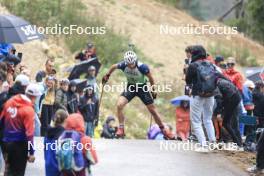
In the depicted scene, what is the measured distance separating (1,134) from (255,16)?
2994 cm

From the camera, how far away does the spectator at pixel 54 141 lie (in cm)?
1023

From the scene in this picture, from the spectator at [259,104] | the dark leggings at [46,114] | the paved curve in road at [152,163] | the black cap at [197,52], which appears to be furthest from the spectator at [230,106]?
the dark leggings at [46,114]

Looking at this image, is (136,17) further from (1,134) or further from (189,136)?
(1,134)

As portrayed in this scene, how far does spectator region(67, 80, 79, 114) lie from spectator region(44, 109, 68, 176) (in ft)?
21.1

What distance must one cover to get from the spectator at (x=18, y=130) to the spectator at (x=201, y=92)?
404 centimetres

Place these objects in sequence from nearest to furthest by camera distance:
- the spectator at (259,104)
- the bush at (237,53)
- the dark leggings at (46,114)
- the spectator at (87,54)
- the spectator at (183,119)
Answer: the spectator at (259,104) < the dark leggings at (46,114) < the spectator at (183,119) < the spectator at (87,54) < the bush at (237,53)

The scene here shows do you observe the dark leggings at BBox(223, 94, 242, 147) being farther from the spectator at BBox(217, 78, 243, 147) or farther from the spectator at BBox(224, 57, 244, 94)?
the spectator at BBox(224, 57, 244, 94)

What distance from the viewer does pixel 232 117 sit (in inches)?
595

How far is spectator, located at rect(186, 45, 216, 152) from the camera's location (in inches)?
551

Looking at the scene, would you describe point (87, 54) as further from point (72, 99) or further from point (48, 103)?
point (48, 103)

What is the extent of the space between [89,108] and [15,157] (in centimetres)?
675

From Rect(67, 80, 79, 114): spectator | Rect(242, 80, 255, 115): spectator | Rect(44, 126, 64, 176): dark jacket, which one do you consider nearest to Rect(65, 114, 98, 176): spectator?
Rect(44, 126, 64, 176): dark jacket

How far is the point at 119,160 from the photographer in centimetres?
1392

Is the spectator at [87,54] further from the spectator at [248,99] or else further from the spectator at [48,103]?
the spectator at [248,99]
